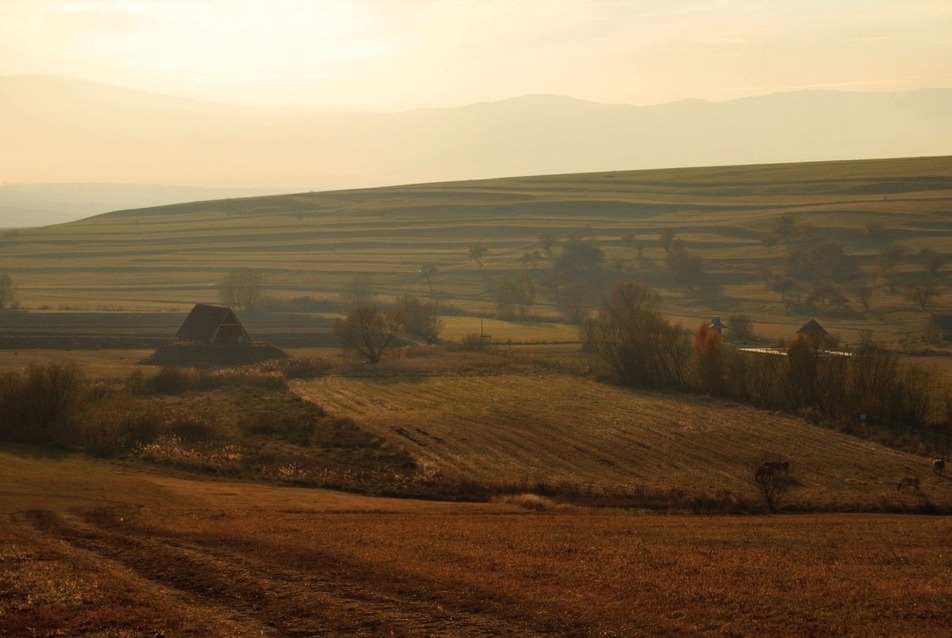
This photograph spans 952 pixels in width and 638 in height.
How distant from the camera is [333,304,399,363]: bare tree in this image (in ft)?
214

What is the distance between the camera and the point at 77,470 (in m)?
32.4

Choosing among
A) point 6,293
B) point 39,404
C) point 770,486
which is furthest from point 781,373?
point 6,293

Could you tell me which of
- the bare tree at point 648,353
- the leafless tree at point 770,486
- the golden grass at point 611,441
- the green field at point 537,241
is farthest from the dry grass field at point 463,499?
the bare tree at point 648,353

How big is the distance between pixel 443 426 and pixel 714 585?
2715 cm

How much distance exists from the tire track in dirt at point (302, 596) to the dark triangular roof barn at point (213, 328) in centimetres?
4870

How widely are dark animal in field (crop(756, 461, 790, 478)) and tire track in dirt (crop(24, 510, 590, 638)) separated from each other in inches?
680

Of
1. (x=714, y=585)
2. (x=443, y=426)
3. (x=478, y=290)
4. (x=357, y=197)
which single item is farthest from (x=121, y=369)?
(x=357, y=197)

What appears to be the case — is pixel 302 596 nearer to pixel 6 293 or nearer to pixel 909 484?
pixel 909 484

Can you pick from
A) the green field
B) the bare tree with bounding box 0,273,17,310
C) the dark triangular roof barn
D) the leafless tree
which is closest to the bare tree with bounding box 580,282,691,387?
the leafless tree

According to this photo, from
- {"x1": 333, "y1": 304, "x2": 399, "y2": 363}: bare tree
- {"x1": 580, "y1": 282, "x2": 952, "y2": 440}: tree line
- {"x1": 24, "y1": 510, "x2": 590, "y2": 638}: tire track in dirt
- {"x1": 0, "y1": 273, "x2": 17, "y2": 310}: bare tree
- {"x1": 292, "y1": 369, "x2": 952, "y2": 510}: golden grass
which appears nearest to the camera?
{"x1": 24, "y1": 510, "x2": 590, "y2": 638}: tire track in dirt

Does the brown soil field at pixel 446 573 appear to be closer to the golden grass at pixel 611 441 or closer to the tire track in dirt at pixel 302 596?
the tire track in dirt at pixel 302 596

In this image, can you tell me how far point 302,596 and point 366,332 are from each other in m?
50.7

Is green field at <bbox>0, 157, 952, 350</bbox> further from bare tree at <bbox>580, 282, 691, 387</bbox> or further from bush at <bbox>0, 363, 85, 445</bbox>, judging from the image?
bush at <bbox>0, 363, 85, 445</bbox>

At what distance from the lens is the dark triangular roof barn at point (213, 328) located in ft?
219
